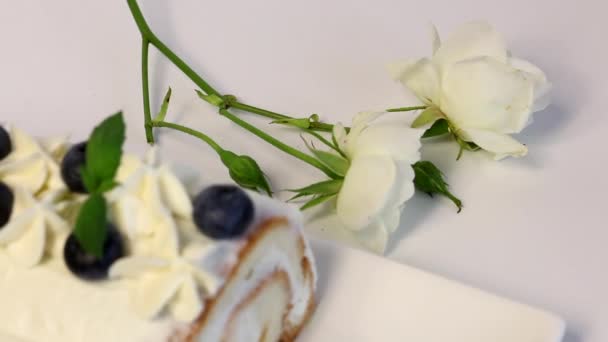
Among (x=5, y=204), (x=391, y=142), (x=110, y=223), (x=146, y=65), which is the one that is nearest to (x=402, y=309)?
(x=391, y=142)

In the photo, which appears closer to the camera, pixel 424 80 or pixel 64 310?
pixel 64 310

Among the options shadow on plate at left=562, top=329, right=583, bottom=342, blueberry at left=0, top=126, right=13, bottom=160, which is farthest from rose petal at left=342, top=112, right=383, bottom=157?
blueberry at left=0, top=126, right=13, bottom=160

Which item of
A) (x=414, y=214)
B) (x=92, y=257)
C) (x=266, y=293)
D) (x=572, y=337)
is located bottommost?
(x=572, y=337)

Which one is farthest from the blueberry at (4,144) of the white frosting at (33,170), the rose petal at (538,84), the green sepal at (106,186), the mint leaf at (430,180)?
the rose petal at (538,84)

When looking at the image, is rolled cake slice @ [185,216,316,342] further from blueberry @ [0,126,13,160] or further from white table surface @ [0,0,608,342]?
blueberry @ [0,126,13,160]

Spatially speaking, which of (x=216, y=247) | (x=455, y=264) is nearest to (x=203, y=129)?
(x=455, y=264)

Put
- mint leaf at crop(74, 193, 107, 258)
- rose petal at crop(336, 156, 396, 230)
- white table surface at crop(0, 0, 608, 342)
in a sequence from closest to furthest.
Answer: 1. mint leaf at crop(74, 193, 107, 258)
2. rose petal at crop(336, 156, 396, 230)
3. white table surface at crop(0, 0, 608, 342)

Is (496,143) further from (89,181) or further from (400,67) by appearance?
(89,181)
